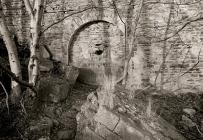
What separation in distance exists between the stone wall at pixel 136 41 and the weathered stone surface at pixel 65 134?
254 cm

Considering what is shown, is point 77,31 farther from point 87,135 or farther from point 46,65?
point 87,135

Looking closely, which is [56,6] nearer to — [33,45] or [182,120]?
[33,45]

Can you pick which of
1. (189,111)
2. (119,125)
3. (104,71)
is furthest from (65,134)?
(189,111)

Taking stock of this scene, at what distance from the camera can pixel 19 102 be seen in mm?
6082

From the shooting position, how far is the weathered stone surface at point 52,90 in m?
6.08

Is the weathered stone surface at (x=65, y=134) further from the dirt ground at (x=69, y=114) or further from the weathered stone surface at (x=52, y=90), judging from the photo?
the weathered stone surface at (x=52, y=90)

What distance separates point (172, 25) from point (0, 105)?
5.28m

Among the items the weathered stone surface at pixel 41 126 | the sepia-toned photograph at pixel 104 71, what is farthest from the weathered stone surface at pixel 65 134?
the weathered stone surface at pixel 41 126

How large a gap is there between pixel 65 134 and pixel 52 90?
1.35 m

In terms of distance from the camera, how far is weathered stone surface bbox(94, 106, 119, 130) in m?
4.95

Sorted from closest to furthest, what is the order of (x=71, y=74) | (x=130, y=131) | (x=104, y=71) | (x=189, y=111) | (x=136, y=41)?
(x=130, y=131) → (x=189, y=111) → (x=71, y=74) → (x=136, y=41) → (x=104, y=71)

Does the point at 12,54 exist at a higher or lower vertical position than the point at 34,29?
lower

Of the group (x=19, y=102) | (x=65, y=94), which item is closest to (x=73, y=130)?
(x=65, y=94)

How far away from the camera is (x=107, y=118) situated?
501 cm
